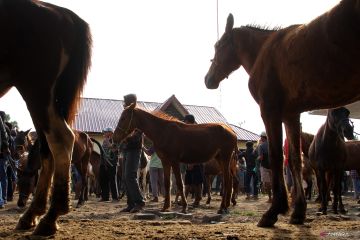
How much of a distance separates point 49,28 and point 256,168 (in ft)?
51.6

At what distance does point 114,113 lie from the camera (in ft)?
137

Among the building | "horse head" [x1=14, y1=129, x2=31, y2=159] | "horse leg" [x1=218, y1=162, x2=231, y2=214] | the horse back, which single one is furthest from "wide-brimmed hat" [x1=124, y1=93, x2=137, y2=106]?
the building

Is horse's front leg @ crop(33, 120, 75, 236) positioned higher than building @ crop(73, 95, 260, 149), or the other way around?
building @ crop(73, 95, 260, 149)

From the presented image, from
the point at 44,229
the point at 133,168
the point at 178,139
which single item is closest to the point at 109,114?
the point at 178,139

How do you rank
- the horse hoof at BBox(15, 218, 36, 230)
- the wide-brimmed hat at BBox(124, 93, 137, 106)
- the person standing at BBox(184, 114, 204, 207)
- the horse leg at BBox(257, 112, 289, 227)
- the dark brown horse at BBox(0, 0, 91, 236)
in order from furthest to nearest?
1. the person standing at BBox(184, 114, 204, 207)
2. the wide-brimmed hat at BBox(124, 93, 137, 106)
3. the horse leg at BBox(257, 112, 289, 227)
4. the horse hoof at BBox(15, 218, 36, 230)
5. the dark brown horse at BBox(0, 0, 91, 236)

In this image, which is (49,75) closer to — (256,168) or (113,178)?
(113,178)

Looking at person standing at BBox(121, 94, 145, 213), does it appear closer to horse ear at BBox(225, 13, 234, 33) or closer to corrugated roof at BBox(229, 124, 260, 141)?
horse ear at BBox(225, 13, 234, 33)

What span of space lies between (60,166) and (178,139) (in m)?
6.39

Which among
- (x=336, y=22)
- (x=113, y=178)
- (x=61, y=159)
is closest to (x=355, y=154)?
(x=113, y=178)

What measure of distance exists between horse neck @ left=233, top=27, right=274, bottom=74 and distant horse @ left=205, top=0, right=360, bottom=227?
18 millimetres

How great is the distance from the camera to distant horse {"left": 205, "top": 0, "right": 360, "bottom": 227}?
4.48m

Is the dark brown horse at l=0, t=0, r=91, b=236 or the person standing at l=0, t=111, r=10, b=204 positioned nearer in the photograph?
the dark brown horse at l=0, t=0, r=91, b=236

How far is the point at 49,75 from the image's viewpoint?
4539mm

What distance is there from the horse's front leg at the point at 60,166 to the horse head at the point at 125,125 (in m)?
5.96
